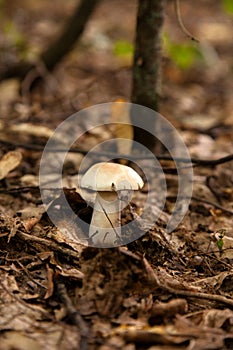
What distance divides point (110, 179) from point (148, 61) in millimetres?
1377

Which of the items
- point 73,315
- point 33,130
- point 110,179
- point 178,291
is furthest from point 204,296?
point 33,130

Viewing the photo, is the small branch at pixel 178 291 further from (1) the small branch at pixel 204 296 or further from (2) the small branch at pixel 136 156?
(2) the small branch at pixel 136 156

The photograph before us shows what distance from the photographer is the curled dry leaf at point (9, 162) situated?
3.51m

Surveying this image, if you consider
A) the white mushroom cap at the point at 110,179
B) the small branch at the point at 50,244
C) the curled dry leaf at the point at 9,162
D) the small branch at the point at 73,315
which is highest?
the white mushroom cap at the point at 110,179

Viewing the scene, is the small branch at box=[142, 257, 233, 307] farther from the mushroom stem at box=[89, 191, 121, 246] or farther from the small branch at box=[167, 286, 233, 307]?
the mushroom stem at box=[89, 191, 121, 246]

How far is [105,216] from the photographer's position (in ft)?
9.26

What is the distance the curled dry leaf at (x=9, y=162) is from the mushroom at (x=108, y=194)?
37.0 inches

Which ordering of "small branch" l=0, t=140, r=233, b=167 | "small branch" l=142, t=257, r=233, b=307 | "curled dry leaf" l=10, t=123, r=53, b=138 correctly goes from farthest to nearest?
1. "curled dry leaf" l=10, t=123, r=53, b=138
2. "small branch" l=0, t=140, r=233, b=167
3. "small branch" l=142, t=257, r=233, b=307

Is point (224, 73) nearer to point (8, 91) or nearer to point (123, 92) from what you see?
point (123, 92)

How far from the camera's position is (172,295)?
7.91 feet

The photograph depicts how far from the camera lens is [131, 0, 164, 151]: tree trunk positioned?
11.6ft

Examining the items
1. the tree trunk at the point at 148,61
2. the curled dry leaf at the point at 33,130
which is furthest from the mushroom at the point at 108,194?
the curled dry leaf at the point at 33,130

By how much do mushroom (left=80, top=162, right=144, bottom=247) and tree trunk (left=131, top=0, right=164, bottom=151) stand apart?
1.12m

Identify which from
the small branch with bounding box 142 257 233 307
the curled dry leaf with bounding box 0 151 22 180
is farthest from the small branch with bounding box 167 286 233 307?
the curled dry leaf with bounding box 0 151 22 180
